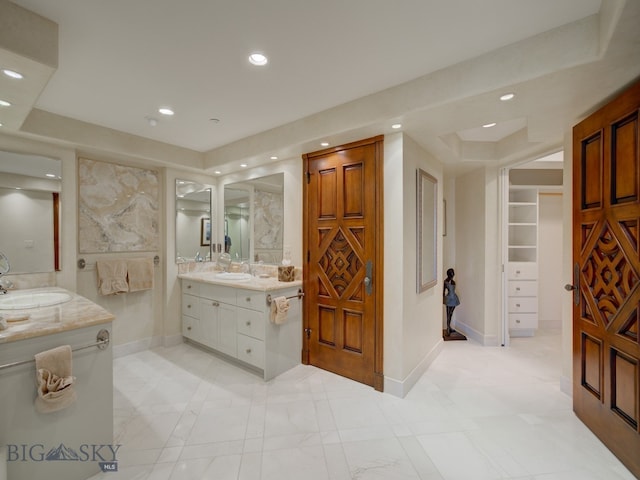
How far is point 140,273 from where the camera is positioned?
3408 millimetres

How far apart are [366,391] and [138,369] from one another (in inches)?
93.7

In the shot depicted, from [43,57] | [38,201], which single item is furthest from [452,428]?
[38,201]

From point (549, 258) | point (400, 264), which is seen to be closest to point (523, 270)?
point (549, 258)

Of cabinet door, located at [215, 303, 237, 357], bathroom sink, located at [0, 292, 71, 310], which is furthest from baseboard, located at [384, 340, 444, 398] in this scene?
bathroom sink, located at [0, 292, 71, 310]

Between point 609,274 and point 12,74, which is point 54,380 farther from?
point 609,274

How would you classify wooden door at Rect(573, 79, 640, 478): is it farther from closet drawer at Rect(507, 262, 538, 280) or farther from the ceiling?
closet drawer at Rect(507, 262, 538, 280)

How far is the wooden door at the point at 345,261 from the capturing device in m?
2.56

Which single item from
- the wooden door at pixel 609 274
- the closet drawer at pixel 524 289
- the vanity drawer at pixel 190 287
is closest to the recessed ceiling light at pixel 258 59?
the wooden door at pixel 609 274

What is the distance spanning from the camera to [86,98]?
2334 mm

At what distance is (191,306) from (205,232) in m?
1.04

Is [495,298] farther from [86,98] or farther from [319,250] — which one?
[86,98]

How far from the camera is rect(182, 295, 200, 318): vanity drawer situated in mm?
3473

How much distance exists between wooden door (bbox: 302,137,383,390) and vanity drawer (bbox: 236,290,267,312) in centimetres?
54

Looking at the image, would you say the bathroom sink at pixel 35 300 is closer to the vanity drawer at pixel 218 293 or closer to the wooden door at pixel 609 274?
the vanity drawer at pixel 218 293
